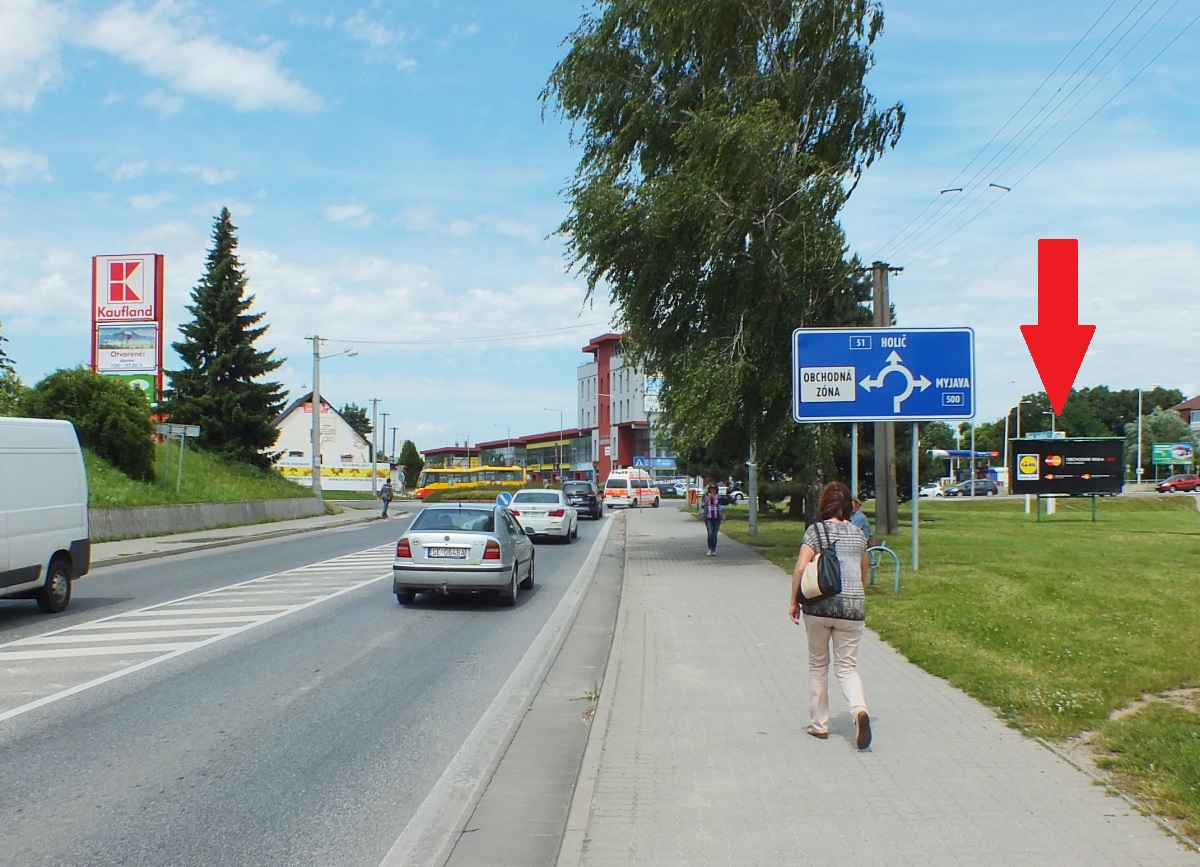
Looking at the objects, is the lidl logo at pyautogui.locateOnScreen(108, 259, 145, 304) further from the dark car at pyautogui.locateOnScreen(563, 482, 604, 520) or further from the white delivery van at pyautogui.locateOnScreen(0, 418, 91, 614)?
the white delivery van at pyautogui.locateOnScreen(0, 418, 91, 614)

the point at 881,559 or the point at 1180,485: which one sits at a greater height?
the point at 1180,485

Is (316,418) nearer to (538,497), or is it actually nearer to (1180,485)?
(538,497)

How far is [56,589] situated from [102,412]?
23022 millimetres

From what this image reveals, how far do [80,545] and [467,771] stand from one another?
34.4 feet

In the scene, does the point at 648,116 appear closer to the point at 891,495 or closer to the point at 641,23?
the point at 641,23

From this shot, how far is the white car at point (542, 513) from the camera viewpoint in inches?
1218

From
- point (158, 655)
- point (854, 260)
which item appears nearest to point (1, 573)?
point (158, 655)

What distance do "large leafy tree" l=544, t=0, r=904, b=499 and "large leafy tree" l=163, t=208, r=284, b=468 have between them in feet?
94.5

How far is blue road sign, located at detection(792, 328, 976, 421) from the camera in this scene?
59.1ft

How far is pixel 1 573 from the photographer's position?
12891mm

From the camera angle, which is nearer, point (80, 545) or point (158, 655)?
point (158, 655)

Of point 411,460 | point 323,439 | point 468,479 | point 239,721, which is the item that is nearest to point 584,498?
point 239,721

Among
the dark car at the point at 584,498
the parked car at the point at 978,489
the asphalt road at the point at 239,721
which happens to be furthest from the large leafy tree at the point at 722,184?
the parked car at the point at 978,489

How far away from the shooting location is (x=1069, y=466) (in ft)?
142
